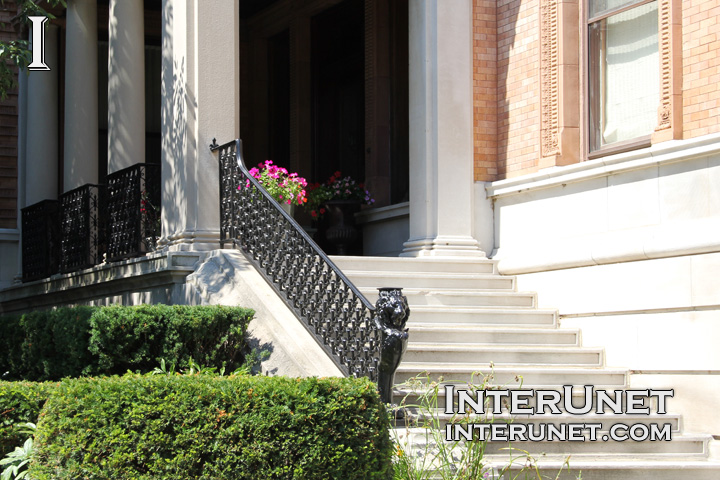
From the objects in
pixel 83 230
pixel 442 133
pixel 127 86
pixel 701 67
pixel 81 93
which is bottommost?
pixel 83 230

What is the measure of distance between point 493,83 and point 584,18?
145 cm

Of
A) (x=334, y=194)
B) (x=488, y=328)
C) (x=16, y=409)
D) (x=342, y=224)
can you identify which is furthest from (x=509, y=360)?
(x=334, y=194)

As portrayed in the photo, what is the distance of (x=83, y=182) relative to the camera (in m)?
14.8

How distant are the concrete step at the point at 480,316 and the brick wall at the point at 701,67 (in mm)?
2429

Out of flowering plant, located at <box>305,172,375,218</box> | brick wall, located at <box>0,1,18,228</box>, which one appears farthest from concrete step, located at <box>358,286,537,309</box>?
brick wall, located at <box>0,1,18,228</box>

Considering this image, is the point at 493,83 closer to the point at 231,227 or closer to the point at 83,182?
the point at 231,227

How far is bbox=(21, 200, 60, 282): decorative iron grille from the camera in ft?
47.9

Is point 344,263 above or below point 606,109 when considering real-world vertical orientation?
below

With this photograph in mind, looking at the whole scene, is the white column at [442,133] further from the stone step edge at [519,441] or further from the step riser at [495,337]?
the stone step edge at [519,441]

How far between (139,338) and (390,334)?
252cm

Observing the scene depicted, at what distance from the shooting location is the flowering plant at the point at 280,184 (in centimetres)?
1160

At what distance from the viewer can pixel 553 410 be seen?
840 centimetres

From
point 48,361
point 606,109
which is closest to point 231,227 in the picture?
point 48,361

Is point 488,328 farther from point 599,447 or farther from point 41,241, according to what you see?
point 41,241
